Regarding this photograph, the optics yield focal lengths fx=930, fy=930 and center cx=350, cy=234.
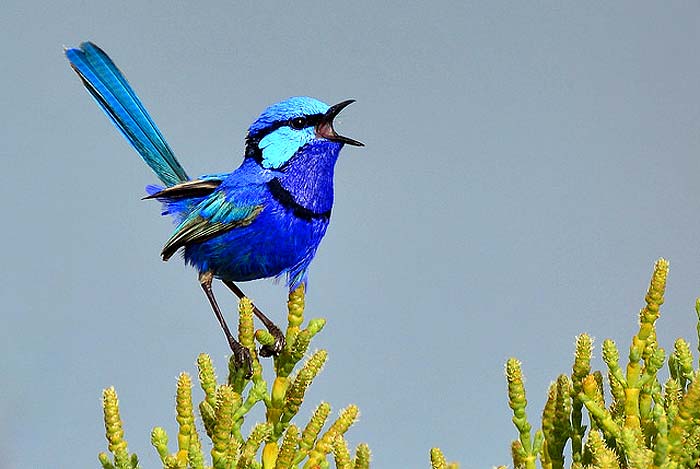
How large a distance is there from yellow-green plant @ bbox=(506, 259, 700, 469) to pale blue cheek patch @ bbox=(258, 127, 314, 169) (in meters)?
1.68

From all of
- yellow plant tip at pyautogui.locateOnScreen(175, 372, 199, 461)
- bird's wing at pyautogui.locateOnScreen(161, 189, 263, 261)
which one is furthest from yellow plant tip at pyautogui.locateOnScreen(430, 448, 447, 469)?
bird's wing at pyautogui.locateOnScreen(161, 189, 263, 261)

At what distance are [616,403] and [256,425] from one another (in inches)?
40.6

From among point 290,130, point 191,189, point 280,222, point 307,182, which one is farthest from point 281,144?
point 191,189

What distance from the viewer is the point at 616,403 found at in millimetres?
2654

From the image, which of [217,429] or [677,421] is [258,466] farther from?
[677,421]

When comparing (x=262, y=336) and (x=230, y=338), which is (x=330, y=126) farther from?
(x=262, y=336)

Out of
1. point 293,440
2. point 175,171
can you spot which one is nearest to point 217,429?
point 293,440

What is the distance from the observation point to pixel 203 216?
4.02 metres

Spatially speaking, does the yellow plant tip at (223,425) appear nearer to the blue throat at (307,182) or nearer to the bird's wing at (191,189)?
the blue throat at (307,182)

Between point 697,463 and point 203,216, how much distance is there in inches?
91.1

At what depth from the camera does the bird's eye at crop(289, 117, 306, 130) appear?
4070mm

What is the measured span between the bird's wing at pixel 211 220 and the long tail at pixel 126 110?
29.2 inches

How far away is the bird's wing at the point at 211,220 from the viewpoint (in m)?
3.91

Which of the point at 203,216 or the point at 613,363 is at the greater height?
the point at 203,216
